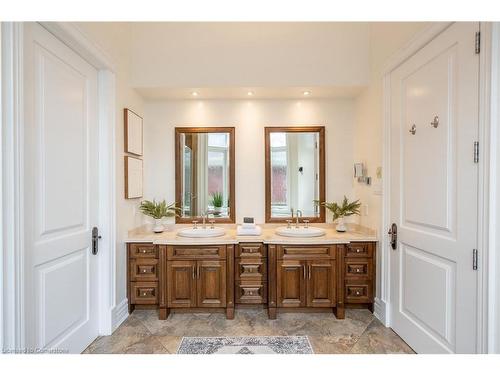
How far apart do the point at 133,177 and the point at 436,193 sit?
2.56 metres

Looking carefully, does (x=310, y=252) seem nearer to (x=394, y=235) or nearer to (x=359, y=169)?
(x=394, y=235)

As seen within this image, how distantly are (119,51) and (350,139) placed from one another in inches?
100

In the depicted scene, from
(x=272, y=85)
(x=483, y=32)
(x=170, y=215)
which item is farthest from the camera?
(x=170, y=215)

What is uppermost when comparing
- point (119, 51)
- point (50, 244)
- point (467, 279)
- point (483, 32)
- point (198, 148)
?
point (119, 51)

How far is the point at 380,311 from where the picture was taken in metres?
2.41

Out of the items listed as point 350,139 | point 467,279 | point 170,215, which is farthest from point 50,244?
point 350,139

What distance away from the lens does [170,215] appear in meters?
2.87

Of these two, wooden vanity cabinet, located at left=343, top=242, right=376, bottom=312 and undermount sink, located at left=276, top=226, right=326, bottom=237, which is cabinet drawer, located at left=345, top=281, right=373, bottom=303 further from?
undermount sink, located at left=276, top=226, right=326, bottom=237

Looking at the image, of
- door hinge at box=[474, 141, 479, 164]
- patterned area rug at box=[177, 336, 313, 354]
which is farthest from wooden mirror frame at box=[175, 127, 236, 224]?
door hinge at box=[474, 141, 479, 164]

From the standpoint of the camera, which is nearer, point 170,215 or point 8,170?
point 8,170

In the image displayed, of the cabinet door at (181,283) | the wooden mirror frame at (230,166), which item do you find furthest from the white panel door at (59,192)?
the wooden mirror frame at (230,166)

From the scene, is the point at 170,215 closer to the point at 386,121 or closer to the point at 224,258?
the point at 224,258

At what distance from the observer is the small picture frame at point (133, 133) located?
2479 mm
